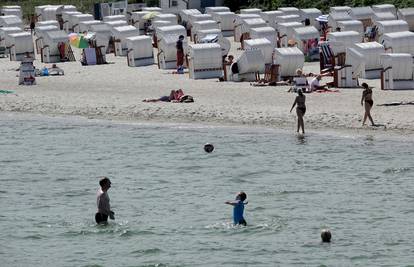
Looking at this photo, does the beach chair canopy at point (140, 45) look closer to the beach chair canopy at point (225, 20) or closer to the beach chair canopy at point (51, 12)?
the beach chair canopy at point (225, 20)

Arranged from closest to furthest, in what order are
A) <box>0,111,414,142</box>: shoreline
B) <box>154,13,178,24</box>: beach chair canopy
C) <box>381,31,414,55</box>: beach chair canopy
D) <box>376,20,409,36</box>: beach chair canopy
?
1. <box>0,111,414,142</box>: shoreline
2. <box>381,31,414,55</box>: beach chair canopy
3. <box>376,20,409,36</box>: beach chair canopy
4. <box>154,13,178,24</box>: beach chair canopy

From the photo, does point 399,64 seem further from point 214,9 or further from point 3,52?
point 214,9

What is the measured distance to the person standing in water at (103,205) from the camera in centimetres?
2639

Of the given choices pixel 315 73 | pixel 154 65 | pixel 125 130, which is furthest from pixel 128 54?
pixel 125 130

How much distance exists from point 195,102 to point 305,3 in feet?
96.0

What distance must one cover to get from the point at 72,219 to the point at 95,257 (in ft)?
10.3

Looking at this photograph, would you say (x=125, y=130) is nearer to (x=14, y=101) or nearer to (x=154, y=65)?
(x=14, y=101)

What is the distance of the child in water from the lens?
26.6 meters

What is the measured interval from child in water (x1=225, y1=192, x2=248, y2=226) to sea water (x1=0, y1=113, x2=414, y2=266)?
0.69 feet

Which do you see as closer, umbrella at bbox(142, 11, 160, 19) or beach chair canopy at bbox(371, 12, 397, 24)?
beach chair canopy at bbox(371, 12, 397, 24)

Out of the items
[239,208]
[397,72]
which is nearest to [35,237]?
[239,208]

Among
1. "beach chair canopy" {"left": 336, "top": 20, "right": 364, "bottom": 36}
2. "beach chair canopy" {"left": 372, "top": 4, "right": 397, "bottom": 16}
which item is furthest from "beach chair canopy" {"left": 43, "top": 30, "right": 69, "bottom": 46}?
"beach chair canopy" {"left": 372, "top": 4, "right": 397, "bottom": 16}

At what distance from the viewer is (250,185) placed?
31781mm

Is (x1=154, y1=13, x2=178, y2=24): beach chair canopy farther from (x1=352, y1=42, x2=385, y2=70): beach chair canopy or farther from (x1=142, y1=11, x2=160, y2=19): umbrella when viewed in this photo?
(x1=352, y1=42, x2=385, y2=70): beach chair canopy
